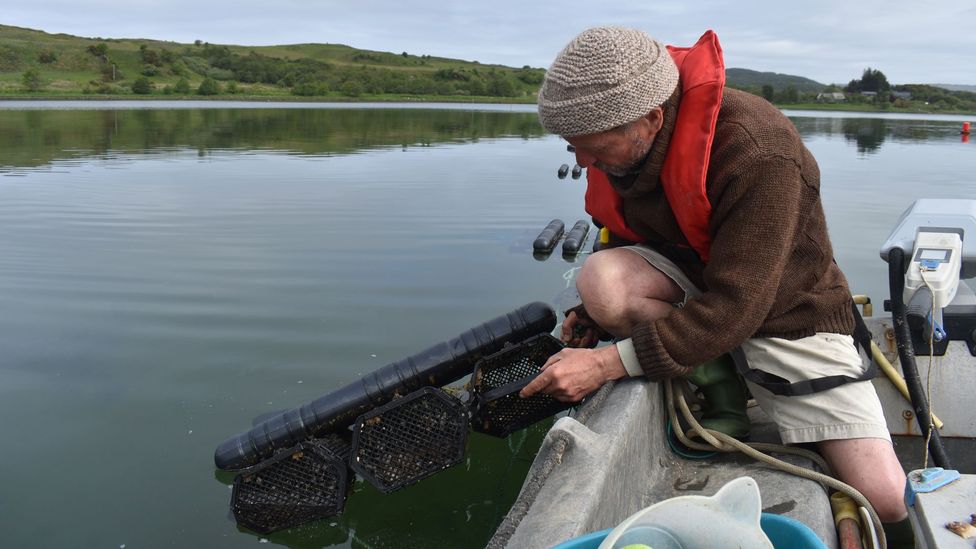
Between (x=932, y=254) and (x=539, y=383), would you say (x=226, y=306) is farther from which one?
(x=932, y=254)

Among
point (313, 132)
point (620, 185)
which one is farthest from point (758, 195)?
point (313, 132)

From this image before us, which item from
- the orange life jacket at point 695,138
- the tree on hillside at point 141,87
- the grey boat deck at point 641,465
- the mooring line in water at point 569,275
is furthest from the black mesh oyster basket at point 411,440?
the tree on hillside at point 141,87

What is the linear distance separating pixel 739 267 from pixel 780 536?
1.01m

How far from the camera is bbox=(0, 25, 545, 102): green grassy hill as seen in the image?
85000 millimetres

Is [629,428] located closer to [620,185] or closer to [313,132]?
[620,185]

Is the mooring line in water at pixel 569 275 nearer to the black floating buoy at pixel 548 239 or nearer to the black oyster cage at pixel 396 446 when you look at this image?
the black floating buoy at pixel 548 239

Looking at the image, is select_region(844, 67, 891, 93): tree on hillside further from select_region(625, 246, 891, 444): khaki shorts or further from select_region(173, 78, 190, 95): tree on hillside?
select_region(625, 246, 891, 444): khaki shorts

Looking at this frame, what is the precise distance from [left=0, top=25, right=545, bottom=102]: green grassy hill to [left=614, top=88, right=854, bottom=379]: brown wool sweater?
251 feet

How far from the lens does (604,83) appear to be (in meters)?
2.41

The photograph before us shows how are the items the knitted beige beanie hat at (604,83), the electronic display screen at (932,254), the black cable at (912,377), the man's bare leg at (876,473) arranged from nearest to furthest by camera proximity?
the knitted beige beanie hat at (604,83), the man's bare leg at (876,473), the black cable at (912,377), the electronic display screen at (932,254)

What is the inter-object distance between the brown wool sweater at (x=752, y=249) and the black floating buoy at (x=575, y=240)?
24.5 feet

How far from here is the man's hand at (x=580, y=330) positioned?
3480 mm

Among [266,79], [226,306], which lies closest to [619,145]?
[226,306]

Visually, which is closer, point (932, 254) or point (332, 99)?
point (932, 254)
